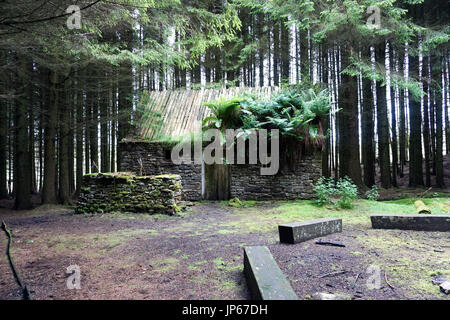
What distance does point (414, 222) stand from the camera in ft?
15.2

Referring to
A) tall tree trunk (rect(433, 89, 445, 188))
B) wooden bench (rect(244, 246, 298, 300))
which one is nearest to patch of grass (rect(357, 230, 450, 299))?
wooden bench (rect(244, 246, 298, 300))

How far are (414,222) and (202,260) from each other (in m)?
4.13

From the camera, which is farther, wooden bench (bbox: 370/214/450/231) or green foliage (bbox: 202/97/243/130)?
green foliage (bbox: 202/97/243/130)

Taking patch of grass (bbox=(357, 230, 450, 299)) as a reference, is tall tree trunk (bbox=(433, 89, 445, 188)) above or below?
above

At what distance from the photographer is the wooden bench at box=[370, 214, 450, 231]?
446cm

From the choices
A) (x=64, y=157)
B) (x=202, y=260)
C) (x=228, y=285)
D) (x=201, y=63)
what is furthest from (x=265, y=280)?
(x=201, y=63)

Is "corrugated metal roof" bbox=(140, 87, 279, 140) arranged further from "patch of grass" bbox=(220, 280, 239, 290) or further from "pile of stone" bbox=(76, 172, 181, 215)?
"patch of grass" bbox=(220, 280, 239, 290)

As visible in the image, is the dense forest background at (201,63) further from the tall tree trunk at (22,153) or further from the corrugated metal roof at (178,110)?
the corrugated metal roof at (178,110)

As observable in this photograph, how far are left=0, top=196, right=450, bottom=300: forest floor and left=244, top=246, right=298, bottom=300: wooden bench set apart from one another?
8.8 inches

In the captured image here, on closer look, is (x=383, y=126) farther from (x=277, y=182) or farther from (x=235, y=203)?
(x=235, y=203)

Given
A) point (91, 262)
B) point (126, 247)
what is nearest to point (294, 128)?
point (126, 247)

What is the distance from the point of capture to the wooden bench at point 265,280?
197cm

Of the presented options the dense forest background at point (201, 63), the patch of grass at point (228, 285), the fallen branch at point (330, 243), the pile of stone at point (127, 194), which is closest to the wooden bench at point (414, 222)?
the fallen branch at point (330, 243)

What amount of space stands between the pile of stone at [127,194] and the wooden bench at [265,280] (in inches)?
198
